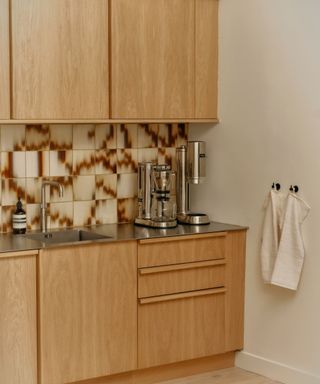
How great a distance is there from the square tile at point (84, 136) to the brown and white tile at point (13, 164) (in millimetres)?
331

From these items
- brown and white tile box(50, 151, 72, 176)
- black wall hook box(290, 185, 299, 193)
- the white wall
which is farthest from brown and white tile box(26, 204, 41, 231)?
black wall hook box(290, 185, 299, 193)

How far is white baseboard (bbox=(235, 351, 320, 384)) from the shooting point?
174 inches

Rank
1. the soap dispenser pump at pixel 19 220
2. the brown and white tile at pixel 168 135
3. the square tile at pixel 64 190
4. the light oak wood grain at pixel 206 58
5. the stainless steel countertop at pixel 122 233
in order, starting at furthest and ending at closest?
1. the brown and white tile at pixel 168 135
2. the light oak wood grain at pixel 206 58
3. the square tile at pixel 64 190
4. the soap dispenser pump at pixel 19 220
5. the stainless steel countertop at pixel 122 233

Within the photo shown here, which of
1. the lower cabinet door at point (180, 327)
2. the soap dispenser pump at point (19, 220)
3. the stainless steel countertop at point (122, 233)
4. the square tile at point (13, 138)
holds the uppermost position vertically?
the square tile at point (13, 138)

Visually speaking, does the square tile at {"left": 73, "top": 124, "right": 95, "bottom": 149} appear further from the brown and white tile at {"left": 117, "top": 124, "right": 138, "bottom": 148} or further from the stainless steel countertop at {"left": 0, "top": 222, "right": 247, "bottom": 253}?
the stainless steel countertop at {"left": 0, "top": 222, "right": 247, "bottom": 253}

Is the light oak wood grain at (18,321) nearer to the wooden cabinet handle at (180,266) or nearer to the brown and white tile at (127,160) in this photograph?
the wooden cabinet handle at (180,266)

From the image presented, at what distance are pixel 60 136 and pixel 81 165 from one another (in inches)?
8.1

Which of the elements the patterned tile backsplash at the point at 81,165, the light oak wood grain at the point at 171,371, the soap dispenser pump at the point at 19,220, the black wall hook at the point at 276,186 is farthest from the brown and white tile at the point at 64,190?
the black wall hook at the point at 276,186

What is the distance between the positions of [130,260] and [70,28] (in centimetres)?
121

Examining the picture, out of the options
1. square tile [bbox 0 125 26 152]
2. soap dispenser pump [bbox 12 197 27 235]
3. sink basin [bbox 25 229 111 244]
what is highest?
square tile [bbox 0 125 26 152]

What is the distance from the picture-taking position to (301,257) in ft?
14.3

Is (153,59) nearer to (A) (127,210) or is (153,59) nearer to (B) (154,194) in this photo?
(B) (154,194)

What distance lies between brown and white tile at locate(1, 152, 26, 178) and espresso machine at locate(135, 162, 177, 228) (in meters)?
0.69

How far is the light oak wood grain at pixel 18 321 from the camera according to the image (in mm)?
3941
